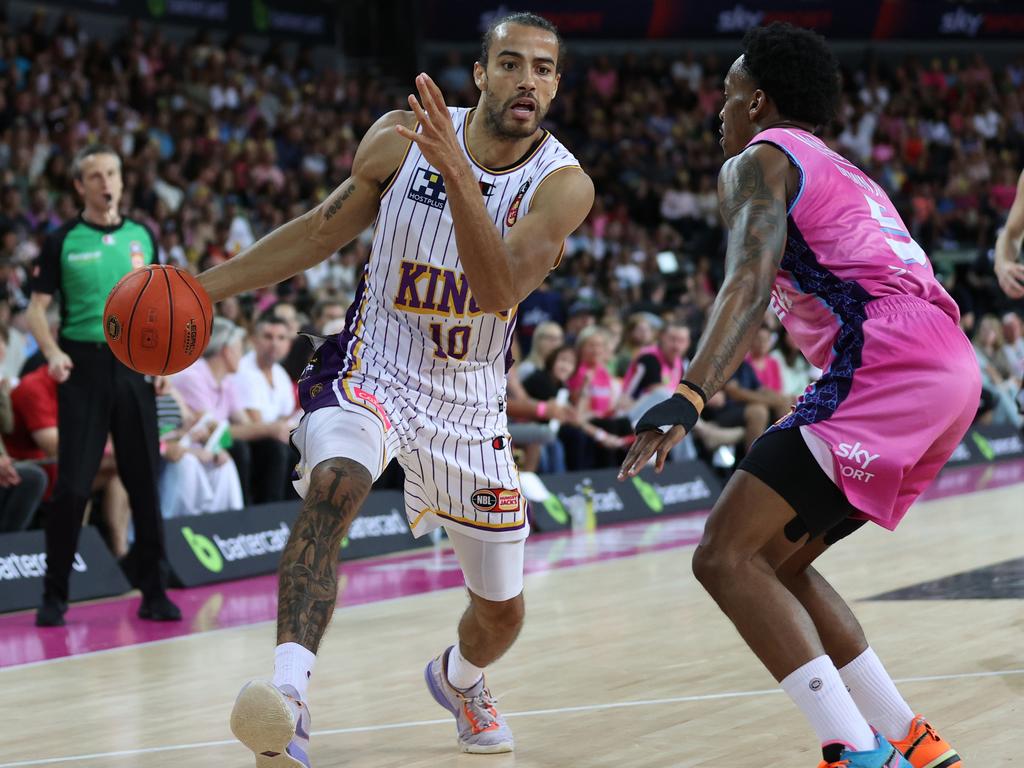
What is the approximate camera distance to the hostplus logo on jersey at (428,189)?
439cm

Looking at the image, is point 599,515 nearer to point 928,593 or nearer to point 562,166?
point 928,593

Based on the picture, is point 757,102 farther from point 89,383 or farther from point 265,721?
point 89,383

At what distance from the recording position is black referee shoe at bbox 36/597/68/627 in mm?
7125

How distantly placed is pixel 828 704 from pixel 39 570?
5465mm

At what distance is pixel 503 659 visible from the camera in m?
6.11

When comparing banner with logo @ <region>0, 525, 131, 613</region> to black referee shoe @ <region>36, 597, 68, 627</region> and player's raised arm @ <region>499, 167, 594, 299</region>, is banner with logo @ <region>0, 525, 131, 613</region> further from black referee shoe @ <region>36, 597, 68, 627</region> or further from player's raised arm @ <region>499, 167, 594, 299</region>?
player's raised arm @ <region>499, 167, 594, 299</region>

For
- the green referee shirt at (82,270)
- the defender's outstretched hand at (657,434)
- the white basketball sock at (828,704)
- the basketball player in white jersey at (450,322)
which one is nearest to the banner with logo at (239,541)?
the green referee shirt at (82,270)

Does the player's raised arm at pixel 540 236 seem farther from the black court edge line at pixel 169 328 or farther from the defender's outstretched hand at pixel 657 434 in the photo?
the black court edge line at pixel 169 328

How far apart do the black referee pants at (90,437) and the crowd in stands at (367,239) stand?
0.83m

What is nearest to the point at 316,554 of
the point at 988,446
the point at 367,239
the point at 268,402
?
the point at 268,402

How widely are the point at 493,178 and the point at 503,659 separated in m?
2.46

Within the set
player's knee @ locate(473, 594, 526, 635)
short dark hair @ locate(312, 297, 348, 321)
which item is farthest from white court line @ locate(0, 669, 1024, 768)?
short dark hair @ locate(312, 297, 348, 321)

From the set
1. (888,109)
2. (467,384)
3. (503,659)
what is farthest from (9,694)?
(888,109)

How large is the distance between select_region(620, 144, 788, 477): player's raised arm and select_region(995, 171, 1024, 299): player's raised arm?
2.77 m
